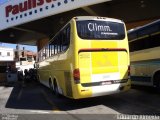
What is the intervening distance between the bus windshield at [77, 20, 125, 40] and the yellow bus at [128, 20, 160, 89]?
1.71m

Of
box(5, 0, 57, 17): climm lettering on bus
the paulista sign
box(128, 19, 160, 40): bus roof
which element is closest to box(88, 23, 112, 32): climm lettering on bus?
box(128, 19, 160, 40): bus roof

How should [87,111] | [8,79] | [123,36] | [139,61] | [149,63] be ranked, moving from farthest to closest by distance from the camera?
[8,79], [139,61], [149,63], [123,36], [87,111]

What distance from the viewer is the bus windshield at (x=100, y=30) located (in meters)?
9.11

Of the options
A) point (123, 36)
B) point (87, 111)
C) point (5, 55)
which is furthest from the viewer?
point (5, 55)

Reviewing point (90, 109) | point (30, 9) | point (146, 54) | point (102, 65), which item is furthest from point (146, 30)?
point (30, 9)

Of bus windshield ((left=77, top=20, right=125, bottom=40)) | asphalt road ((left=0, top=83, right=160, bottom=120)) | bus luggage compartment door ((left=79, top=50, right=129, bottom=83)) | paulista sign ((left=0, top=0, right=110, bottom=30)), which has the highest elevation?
paulista sign ((left=0, top=0, right=110, bottom=30))

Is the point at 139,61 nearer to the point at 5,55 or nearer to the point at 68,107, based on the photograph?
the point at 68,107

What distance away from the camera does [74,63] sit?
29.0ft

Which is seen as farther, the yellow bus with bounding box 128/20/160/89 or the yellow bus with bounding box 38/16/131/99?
the yellow bus with bounding box 128/20/160/89

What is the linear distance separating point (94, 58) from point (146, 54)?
3.48 m

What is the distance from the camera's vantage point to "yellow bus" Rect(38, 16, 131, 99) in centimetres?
885

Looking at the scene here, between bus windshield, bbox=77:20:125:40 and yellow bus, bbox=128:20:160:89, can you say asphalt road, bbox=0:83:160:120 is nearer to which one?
yellow bus, bbox=128:20:160:89

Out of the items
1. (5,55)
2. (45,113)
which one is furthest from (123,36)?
(5,55)

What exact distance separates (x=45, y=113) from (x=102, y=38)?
3.49 m
